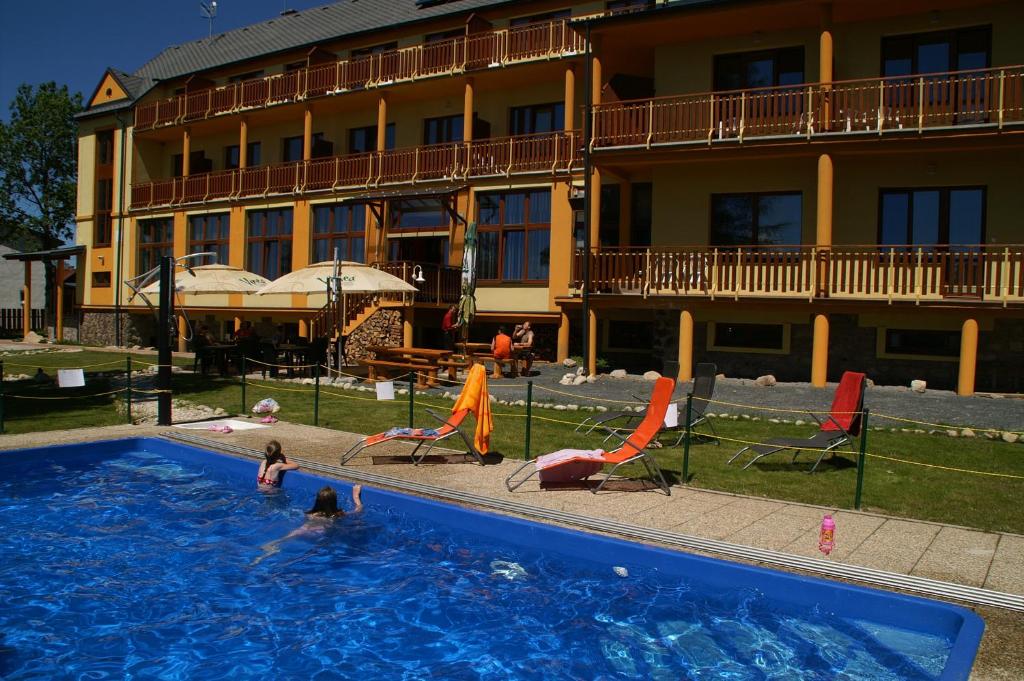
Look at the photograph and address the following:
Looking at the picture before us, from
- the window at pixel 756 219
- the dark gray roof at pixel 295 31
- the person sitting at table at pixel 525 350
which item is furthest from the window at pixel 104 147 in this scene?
the window at pixel 756 219

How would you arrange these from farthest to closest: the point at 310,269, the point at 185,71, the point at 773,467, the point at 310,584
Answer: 1. the point at 185,71
2. the point at 310,269
3. the point at 773,467
4. the point at 310,584

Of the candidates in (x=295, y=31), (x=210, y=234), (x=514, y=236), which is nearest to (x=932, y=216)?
(x=514, y=236)

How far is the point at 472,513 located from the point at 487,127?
65.5 ft

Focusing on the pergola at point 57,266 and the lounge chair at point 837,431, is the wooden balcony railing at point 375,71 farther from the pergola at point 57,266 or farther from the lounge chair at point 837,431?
the lounge chair at point 837,431

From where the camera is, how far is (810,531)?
709 cm

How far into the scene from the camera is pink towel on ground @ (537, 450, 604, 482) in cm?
854

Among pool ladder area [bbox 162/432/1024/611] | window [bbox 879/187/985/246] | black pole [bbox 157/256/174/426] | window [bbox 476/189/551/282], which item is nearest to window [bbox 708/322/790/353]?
window [bbox 879/187/985/246]

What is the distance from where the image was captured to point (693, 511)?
7.79 m

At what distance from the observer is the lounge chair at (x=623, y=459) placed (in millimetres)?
8531

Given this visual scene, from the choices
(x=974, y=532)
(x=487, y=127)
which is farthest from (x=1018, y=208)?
(x=487, y=127)

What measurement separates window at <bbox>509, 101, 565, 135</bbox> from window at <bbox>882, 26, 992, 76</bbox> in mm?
9529

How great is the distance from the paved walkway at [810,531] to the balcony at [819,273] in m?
9.96

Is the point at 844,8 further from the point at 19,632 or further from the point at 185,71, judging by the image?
the point at 185,71

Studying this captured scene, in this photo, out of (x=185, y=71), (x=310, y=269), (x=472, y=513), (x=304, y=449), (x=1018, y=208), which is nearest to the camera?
(x=472, y=513)
